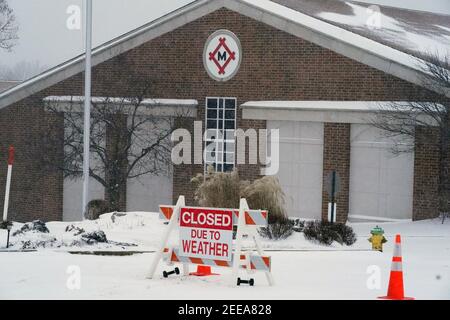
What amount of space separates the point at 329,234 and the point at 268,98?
10157 millimetres

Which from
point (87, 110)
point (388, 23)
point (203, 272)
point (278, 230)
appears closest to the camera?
point (203, 272)

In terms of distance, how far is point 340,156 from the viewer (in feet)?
87.6

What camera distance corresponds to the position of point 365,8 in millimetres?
40531

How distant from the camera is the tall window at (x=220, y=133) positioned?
29.5m

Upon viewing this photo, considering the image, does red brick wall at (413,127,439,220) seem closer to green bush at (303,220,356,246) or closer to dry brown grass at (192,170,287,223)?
dry brown grass at (192,170,287,223)

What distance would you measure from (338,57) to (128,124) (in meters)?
8.05

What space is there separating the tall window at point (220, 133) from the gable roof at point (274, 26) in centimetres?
313

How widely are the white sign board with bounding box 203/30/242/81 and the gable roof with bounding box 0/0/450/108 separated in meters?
0.95

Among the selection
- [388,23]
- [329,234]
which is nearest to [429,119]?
[329,234]

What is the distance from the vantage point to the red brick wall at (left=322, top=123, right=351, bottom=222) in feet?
87.5

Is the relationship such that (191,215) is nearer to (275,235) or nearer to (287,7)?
(275,235)

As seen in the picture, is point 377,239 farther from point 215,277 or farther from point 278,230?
point 215,277
